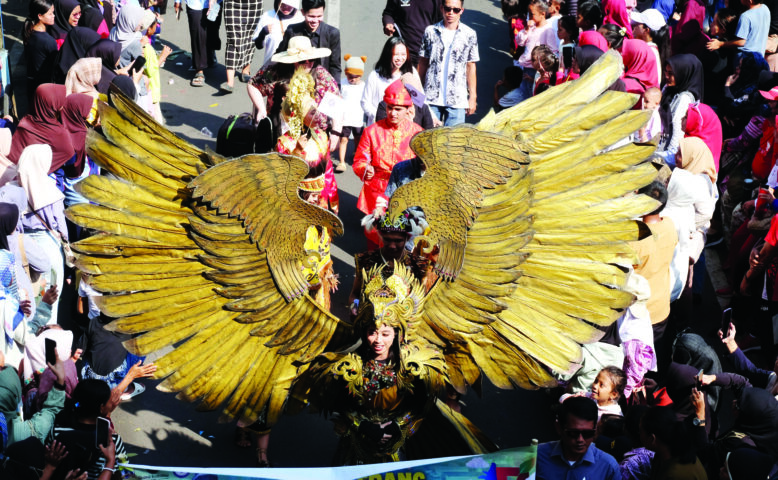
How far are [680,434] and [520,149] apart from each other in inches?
70.5

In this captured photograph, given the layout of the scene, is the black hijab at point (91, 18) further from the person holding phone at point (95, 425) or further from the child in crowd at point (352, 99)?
the person holding phone at point (95, 425)

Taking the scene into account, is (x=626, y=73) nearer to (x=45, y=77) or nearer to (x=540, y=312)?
(x=540, y=312)

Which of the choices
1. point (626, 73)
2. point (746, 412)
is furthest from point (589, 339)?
point (626, 73)

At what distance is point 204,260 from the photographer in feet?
17.2

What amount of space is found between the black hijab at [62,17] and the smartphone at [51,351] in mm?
4612

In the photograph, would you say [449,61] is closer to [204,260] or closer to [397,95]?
[397,95]

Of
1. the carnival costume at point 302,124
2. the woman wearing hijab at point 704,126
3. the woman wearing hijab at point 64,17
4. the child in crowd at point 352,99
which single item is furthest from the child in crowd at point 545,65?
the woman wearing hijab at point 64,17

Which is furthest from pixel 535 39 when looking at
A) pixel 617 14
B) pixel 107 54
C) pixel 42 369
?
pixel 42 369

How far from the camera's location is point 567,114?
5852 millimetres

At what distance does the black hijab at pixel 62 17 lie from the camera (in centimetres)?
954

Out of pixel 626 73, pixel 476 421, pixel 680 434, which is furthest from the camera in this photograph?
pixel 626 73

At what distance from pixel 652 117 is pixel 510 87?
265 cm

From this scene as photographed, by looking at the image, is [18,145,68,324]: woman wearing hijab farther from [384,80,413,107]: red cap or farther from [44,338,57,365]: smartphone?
[384,80,413,107]: red cap

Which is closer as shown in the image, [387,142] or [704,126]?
[387,142]
